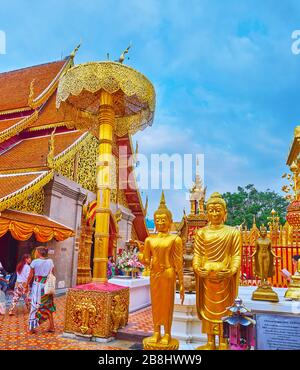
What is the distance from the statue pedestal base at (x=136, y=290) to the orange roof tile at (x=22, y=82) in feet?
24.4

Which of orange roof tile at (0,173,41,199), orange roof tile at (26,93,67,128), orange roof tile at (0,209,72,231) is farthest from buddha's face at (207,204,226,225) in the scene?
orange roof tile at (26,93,67,128)

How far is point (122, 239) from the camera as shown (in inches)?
522

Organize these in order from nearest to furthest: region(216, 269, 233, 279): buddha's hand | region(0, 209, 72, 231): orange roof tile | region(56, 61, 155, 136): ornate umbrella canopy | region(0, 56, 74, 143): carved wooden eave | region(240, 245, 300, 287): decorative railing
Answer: region(216, 269, 233, 279): buddha's hand
region(56, 61, 155, 136): ornate umbrella canopy
region(0, 209, 72, 231): orange roof tile
region(240, 245, 300, 287): decorative railing
region(0, 56, 74, 143): carved wooden eave

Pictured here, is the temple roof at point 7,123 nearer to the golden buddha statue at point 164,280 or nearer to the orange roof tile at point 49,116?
the orange roof tile at point 49,116

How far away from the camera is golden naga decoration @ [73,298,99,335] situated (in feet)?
14.4

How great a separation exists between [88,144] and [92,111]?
4.75 meters

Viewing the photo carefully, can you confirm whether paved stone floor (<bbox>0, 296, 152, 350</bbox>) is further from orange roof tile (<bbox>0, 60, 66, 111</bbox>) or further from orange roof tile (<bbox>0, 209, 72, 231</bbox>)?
orange roof tile (<bbox>0, 60, 66, 111</bbox>)

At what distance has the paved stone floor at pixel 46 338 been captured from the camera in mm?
4039

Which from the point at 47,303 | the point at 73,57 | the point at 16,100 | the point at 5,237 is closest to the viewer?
the point at 47,303

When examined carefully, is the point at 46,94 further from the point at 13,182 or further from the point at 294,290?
the point at 294,290

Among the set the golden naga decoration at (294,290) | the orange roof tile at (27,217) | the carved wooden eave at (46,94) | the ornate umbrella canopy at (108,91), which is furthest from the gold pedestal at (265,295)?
the carved wooden eave at (46,94)

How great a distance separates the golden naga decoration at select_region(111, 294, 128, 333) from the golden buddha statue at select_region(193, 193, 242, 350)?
1747 mm

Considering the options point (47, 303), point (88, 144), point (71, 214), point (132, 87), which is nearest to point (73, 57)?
point (88, 144)
